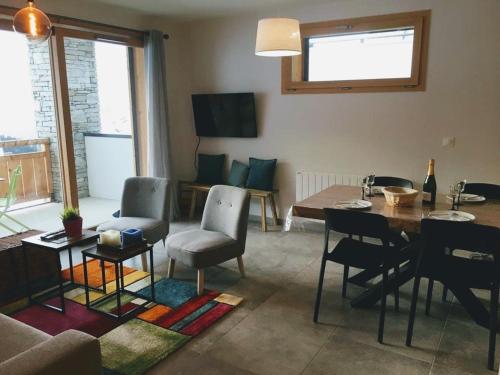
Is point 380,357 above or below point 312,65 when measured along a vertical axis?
below

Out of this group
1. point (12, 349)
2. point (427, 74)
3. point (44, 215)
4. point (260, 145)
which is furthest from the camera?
point (260, 145)

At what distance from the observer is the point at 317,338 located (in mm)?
2666

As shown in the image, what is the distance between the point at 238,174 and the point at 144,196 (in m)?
1.55

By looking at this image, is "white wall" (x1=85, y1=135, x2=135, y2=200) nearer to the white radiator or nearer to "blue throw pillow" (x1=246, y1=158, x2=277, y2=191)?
"blue throw pillow" (x1=246, y1=158, x2=277, y2=191)

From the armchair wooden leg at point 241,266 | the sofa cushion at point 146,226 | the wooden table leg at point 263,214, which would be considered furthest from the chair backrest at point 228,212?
the wooden table leg at point 263,214

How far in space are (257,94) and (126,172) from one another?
2.22 meters

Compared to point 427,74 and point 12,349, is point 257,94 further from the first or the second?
point 12,349

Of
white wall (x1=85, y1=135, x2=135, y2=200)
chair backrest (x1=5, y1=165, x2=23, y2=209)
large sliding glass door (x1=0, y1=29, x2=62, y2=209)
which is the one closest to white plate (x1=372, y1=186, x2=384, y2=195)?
large sliding glass door (x1=0, y1=29, x2=62, y2=209)

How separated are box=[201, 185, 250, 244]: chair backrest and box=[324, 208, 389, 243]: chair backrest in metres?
0.89

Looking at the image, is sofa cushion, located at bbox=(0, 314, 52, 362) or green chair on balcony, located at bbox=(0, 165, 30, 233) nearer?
sofa cushion, located at bbox=(0, 314, 52, 362)

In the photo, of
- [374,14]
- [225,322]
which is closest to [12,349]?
[225,322]

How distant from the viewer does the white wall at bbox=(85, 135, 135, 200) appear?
596 centimetres

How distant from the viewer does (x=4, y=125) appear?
167 inches

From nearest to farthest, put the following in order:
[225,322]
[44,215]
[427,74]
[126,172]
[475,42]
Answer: [225,322] < [475,42] < [427,74] < [44,215] < [126,172]
